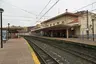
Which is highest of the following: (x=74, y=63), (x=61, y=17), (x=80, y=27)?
(x=61, y=17)

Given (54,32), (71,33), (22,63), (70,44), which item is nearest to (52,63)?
(22,63)

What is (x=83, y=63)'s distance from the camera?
12.7 meters

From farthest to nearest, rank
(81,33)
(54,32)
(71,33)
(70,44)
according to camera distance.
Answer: (54,32) → (71,33) → (81,33) → (70,44)

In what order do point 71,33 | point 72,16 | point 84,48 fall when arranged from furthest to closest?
point 72,16, point 71,33, point 84,48

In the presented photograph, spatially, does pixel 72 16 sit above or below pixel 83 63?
above

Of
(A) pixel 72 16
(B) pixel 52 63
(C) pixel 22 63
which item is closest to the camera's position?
(C) pixel 22 63

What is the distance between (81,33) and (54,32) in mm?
30319

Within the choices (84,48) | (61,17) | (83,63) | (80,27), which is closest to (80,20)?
(80,27)

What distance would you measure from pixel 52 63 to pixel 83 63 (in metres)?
2.28

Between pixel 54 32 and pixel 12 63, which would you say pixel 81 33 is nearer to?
pixel 54 32

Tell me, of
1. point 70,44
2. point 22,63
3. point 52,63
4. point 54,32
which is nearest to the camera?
point 22,63

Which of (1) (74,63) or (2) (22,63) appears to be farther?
(1) (74,63)

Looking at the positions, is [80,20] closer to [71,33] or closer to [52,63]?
[71,33]

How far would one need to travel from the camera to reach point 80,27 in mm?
46688
